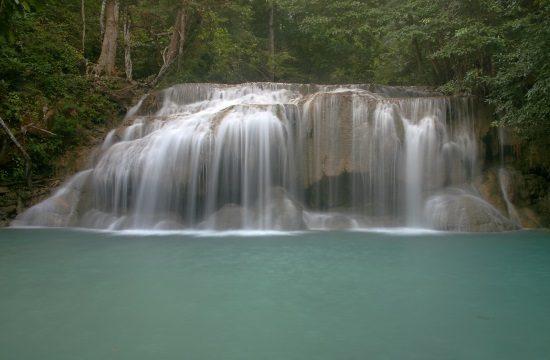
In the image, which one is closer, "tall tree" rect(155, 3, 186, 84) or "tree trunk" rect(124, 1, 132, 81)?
"tree trunk" rect(124, 1, 132, 81)

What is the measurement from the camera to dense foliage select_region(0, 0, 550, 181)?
360 inches

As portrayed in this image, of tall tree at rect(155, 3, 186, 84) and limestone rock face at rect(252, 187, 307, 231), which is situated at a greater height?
tall tree at rect(155, 3, 186, 84)

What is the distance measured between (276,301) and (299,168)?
19.0 ft

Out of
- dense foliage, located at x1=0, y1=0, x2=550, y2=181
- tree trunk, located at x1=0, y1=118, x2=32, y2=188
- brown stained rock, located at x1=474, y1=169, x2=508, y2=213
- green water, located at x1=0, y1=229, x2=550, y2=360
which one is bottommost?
green water, located at x1=0, y1=229, x2=550, y2=360

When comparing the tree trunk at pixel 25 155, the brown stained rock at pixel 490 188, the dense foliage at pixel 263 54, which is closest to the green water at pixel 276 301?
the brown stained rock at pixel 490 188

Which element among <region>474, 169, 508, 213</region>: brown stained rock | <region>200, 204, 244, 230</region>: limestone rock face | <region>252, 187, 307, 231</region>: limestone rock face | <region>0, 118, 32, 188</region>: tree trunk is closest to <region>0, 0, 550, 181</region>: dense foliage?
<region>0, 118, 32, 188</region>: tree trunk

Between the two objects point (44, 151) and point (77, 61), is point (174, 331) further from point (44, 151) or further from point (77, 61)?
point (77, 61)

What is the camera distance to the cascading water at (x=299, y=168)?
9.42 meters

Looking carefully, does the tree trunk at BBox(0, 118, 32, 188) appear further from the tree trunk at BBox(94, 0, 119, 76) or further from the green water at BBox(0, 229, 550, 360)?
the tree trunk at BBox(94, 0, 119, 76)

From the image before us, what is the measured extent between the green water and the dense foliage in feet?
11.0

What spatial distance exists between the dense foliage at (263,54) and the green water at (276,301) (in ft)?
11.0

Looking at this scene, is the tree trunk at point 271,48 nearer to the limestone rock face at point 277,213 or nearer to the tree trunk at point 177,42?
the tree trunk at point 177,42

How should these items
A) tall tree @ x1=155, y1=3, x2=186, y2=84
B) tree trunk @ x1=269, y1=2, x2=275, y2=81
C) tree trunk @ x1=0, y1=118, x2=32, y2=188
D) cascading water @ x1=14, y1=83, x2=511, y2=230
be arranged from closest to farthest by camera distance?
cascading water @ x1=14, y1=83, x2=511, y2=230 → tree trunk @ x1=0, y1=118, x2=32, y2=188 → tall tree @ x1=155, y1=3, x2=186, y2=84 → tree trunk @ x1=269, y1=2, x2=275, y2=81

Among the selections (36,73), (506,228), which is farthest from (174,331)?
(36,73)
